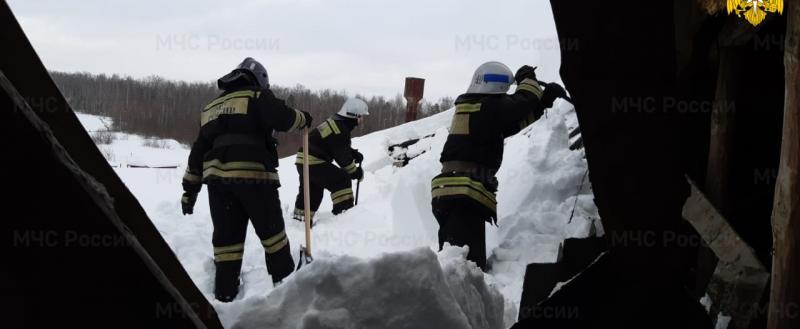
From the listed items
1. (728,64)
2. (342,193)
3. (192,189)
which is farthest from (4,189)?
(342,193)

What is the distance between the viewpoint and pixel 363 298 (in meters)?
2.38

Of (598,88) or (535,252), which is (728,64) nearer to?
(598,88)

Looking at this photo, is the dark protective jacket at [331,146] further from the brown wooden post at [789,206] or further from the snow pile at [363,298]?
the brown wooden post at [789,206]

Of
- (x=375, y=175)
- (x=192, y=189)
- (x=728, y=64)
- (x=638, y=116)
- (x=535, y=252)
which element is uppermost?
(x=728, y=64)

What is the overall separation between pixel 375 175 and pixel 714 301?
10.7 m

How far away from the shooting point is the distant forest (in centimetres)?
2866

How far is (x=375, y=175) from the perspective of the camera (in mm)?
13273

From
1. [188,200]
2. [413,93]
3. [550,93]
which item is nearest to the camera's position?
[550,93]

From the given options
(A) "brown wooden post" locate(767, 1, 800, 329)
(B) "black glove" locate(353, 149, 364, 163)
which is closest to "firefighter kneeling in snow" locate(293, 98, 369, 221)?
(B) "black glove" locate(353, 149, 364, 163)

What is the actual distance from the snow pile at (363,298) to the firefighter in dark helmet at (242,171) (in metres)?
2.46

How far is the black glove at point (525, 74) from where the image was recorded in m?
4.80

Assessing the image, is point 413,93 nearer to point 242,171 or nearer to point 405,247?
point 405,247

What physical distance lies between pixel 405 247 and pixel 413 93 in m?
10.2

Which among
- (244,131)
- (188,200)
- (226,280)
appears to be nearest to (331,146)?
(188,200)
